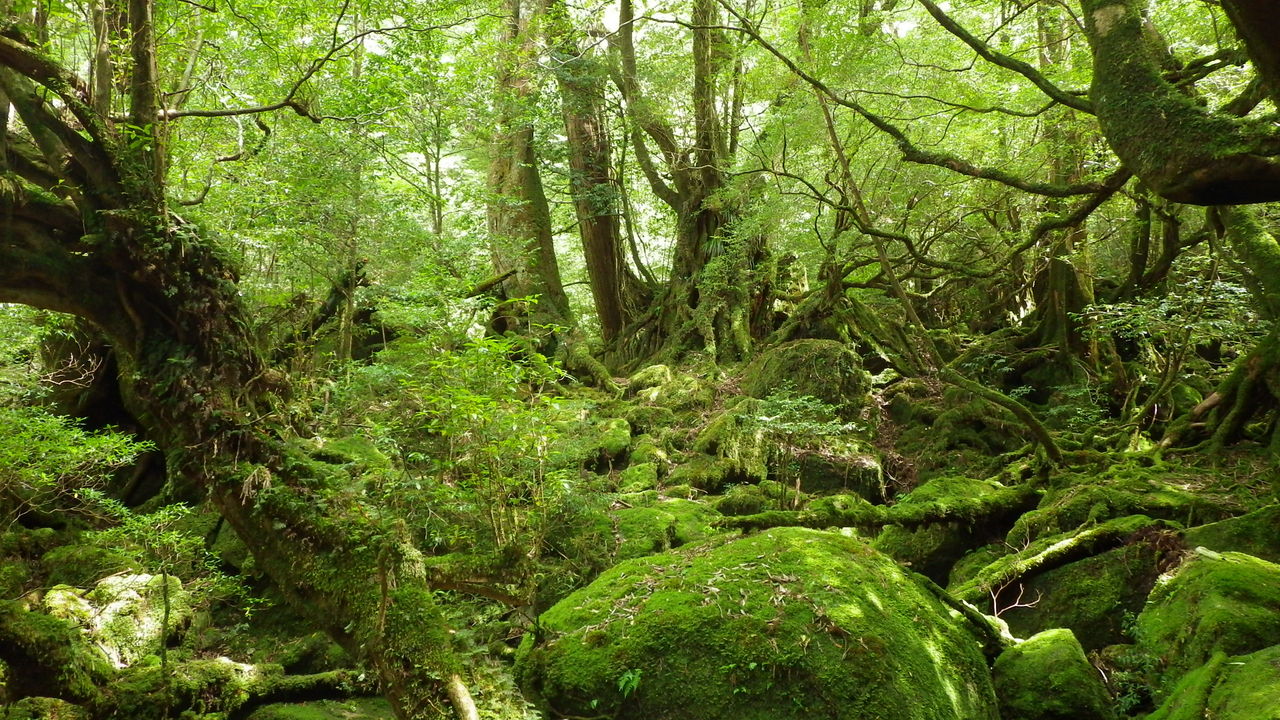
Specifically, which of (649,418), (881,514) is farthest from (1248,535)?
(649,418)

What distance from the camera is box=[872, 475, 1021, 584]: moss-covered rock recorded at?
18.2 feet

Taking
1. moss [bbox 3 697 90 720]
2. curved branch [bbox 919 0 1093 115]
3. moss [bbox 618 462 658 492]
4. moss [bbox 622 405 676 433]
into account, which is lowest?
moss [bbox 3 697 90 720]

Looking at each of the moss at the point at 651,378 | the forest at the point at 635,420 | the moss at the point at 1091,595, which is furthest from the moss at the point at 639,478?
the moss at the point at 1091,595

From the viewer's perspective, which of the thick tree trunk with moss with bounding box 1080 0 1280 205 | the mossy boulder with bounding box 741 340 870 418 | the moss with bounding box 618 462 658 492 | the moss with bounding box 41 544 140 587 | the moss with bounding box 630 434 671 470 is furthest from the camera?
the mossy boulder with bounding box 741 340 870 418

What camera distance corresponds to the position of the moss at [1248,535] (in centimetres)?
384

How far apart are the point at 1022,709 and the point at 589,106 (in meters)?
12.0

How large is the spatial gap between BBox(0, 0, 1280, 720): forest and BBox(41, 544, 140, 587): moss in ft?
0.19

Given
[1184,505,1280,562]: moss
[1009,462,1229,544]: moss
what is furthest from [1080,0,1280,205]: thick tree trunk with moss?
[1009,462,1229,544]: moss

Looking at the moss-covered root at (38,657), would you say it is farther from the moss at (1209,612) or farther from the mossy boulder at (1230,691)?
the moss at (1209,612)

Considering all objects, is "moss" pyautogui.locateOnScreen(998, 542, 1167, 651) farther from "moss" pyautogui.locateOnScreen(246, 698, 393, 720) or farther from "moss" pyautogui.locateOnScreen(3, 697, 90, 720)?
"moss" pyautogui.locateOnScreen(3, 697, 90, 720)

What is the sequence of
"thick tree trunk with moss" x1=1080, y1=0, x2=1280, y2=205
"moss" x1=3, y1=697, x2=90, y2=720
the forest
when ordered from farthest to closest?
"moss" x1=3, y1=697, x2=90, y2=720
the forest
"thick tree trunk with moss" x1=1080, y1=0, x2=1280, y2=205

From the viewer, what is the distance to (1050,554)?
438cm

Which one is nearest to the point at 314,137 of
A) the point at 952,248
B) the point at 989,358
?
the point at 989,358

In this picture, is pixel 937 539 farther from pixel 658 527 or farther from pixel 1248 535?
pixel 658 527
